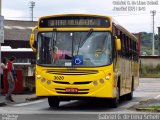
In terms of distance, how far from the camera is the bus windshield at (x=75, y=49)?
18.0 meters

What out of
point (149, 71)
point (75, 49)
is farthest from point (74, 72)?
point (149, 71)

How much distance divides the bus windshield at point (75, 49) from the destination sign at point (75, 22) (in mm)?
296

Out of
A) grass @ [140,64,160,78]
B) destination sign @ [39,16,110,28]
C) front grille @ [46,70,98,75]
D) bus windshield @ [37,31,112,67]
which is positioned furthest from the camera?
grass @ [140,64,160,78]

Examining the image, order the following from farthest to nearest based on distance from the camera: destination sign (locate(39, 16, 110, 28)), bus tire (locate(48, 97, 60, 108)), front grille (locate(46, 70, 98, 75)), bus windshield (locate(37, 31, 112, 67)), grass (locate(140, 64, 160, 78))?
grass (locate(140, 64, 160, 78)) → bus tire (locate(48, 97, 60, 108)) → destination sign (locate(39, 16, 110, 28)) → bus windshield (locate(37, 31, 112, 67)) → front grille (locate(46, 70, 98, 75))

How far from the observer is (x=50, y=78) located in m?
18.2

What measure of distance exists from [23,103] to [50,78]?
4.16 meters

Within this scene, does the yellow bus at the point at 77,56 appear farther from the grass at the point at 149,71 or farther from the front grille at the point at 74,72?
the grass at the point at 149,71

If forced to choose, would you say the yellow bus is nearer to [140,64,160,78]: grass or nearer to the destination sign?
the destination sign

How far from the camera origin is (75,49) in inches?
717

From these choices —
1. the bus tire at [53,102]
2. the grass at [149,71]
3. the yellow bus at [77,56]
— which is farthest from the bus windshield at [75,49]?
the grass at [149,71]

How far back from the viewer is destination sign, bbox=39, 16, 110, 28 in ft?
60.5

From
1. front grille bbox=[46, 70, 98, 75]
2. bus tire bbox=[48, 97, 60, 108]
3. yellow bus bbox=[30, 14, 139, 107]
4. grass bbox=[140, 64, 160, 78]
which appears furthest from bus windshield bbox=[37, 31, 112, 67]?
grass bbox=[140, 64, 160, 78]

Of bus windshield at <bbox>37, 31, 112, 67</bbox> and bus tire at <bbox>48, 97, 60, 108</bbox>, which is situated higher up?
bus windshield at <bbox>37, 31, 112, 67</bbox>

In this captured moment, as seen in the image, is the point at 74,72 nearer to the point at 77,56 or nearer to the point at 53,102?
the point at 77,56
